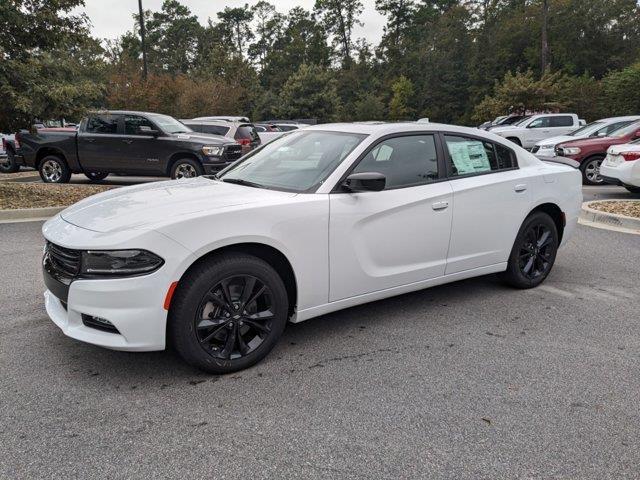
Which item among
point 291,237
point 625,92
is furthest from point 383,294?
point 625,92

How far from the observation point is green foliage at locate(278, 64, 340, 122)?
4828 centimetres

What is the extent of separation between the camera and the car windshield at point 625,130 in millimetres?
12584

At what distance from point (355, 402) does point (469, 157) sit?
102 inches

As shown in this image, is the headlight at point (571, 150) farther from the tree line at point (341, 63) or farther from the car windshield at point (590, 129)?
the tree line at point (341, 63)

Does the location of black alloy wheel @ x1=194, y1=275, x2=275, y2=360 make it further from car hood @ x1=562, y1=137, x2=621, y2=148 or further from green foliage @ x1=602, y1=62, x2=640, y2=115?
green foliage @ x1=602, y1=62, x2=640, y2=115

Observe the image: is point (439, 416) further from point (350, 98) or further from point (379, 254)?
point (350, 98)

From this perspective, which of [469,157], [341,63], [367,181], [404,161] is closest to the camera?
[367,181]

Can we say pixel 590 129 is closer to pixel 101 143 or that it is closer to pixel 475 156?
pixel 475 156

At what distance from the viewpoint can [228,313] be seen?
3256mm

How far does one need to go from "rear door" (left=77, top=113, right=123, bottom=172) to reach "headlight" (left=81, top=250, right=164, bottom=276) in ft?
33.1

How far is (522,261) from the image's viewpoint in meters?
5.04

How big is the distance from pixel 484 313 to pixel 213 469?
280 centimetres

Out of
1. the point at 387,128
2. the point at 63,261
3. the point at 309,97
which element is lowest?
the point at 309,97

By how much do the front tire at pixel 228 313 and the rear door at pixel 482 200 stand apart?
5.66 feet
